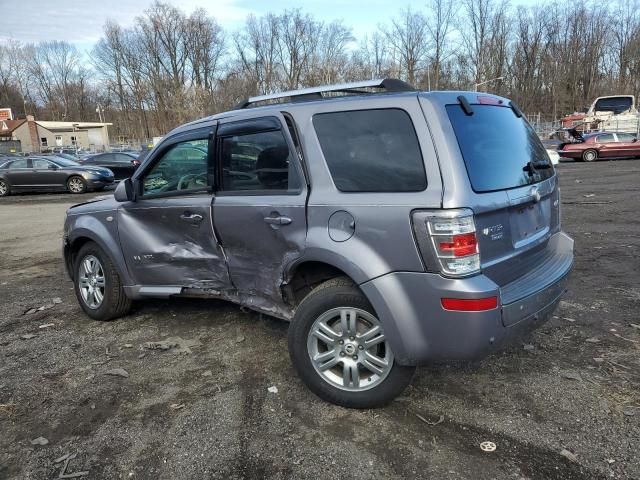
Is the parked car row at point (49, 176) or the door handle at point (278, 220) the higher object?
the parked car row at point (49, 176)

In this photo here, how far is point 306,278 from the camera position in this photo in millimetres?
3438

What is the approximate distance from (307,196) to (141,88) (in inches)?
3131

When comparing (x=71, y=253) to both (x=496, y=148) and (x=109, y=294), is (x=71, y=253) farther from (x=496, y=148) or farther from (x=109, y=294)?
(x=496, y=148)

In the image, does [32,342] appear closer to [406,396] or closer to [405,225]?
[406,396]

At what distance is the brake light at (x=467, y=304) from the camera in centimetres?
260

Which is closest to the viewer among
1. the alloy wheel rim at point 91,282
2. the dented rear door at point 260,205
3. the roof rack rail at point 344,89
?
the roof rack rail at point 344,89

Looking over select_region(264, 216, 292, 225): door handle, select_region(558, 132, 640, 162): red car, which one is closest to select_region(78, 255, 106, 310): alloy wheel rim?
select_region(264, 216, 292, 225): door handle

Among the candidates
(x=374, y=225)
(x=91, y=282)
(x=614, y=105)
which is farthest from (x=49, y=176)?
(x=614, y=105)

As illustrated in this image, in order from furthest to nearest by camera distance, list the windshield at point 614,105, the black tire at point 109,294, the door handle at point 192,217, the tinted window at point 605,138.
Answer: the windshield at point 614,105 → the tinted window at point 605,138 → the black tire at point 109,294 → the door handle at point 192,217

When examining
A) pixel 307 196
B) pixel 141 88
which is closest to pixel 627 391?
pixel 307 196

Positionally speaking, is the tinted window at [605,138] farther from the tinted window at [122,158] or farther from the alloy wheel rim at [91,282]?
the alloy wheel rim at [91,282]

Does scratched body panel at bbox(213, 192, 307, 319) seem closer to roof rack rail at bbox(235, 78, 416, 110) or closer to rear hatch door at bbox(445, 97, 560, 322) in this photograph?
roof rack rail at bbox(235, 78, 416, 110)

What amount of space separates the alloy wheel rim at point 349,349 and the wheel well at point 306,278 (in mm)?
295

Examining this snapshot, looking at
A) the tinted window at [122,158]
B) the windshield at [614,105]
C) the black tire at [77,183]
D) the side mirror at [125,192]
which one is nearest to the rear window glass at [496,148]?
the side mirror at [125,192]
